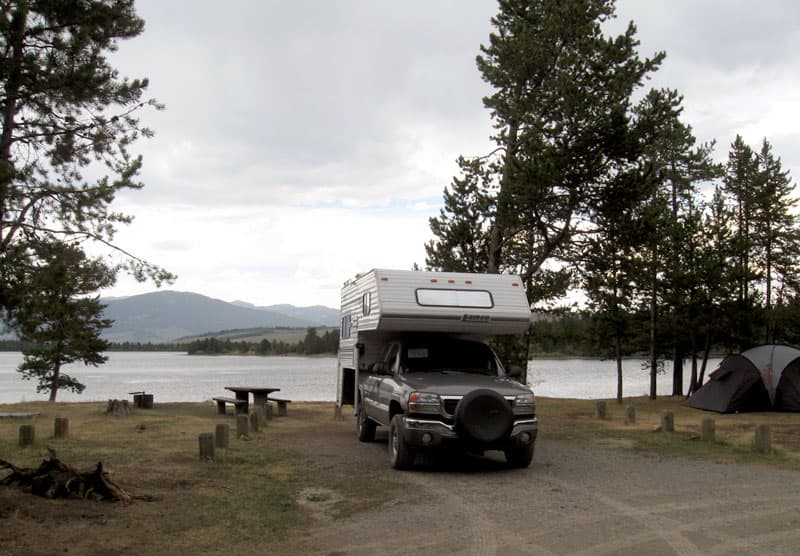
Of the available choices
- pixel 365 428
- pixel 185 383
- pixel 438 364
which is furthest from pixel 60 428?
pixel 185 383

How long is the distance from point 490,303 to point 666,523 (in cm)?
526

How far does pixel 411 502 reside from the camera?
25.5 feet

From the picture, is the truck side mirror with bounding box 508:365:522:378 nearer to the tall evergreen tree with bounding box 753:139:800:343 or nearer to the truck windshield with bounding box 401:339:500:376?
the truck windshield with bounding box 401:339:500:376

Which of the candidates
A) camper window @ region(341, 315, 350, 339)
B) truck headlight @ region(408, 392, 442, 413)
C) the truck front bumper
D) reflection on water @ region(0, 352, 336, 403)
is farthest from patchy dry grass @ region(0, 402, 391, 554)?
reflection on water @ region(0, 352, 336, 403)

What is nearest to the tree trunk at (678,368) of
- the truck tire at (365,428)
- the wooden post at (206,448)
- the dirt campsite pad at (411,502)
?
the dirt campsite pad at (411,502)

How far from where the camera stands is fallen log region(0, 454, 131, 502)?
24.4 ft

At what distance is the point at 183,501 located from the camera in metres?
7.66

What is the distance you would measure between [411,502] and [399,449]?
2.03 meters

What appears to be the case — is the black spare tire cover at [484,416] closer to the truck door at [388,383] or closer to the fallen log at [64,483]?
the truck door at [388,383]

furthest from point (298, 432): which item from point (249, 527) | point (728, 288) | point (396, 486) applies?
point (728, 288)

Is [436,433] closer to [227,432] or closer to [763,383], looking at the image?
[227,432]

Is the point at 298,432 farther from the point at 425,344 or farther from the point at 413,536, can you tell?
the point at 413,536

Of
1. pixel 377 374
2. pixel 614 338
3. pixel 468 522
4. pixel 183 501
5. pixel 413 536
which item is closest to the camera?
pixel 413 536

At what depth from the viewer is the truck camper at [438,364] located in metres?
9.23
